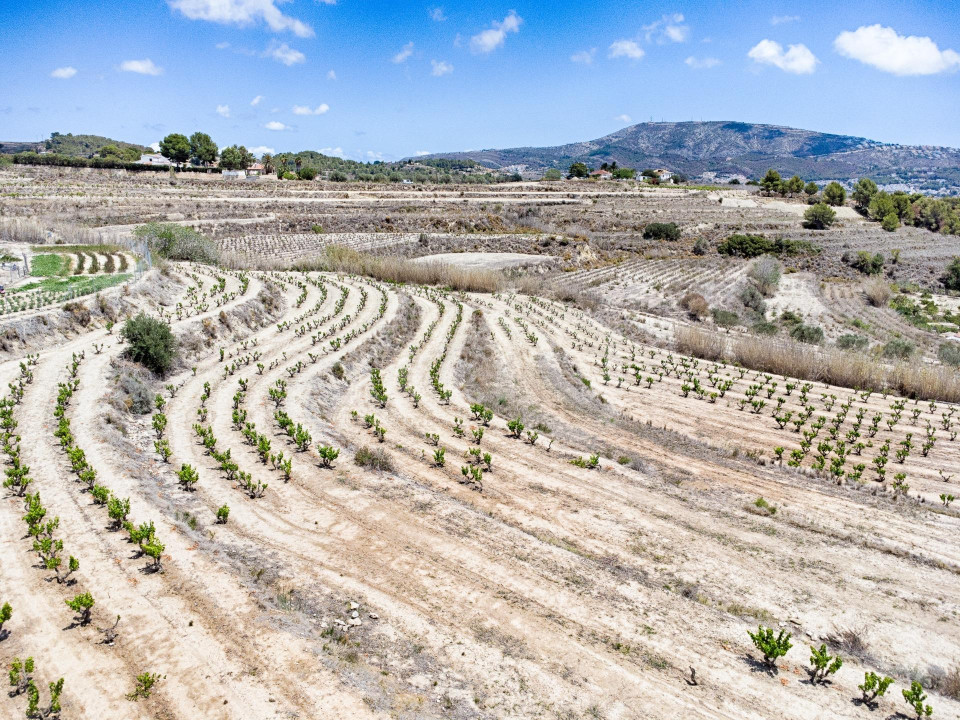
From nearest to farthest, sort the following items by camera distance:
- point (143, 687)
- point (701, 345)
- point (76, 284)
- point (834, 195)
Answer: point (143, 687), point (76, 284), point (701, 345), point (834, 195)

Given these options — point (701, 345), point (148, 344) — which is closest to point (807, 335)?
point (701, 345)

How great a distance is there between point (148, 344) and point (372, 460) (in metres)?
10.1

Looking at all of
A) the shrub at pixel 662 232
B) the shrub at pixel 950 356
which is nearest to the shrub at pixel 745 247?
the shrub at pixel 662 232

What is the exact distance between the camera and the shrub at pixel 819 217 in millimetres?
96312

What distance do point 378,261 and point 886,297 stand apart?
1665 inches

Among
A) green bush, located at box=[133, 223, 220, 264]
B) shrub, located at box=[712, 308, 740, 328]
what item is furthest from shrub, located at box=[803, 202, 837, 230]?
green bush, located at box=[133, 223, 220, 264]

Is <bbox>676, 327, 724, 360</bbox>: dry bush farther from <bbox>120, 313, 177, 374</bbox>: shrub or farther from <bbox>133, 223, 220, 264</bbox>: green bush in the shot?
<bbox>133, 223, 220, 264</bbox>: green bush

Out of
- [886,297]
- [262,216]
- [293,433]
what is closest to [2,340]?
[293,433]

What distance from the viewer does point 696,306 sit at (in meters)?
41.7

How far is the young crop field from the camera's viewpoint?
8.12m

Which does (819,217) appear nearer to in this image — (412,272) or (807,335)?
(807,335)

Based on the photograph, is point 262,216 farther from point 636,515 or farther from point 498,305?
point 636,515

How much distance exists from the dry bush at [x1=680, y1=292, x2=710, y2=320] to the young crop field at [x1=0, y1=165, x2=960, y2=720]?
1221 centimetres

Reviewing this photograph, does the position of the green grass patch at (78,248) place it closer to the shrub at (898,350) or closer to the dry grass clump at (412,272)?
the dry grass clump at (412,272)
